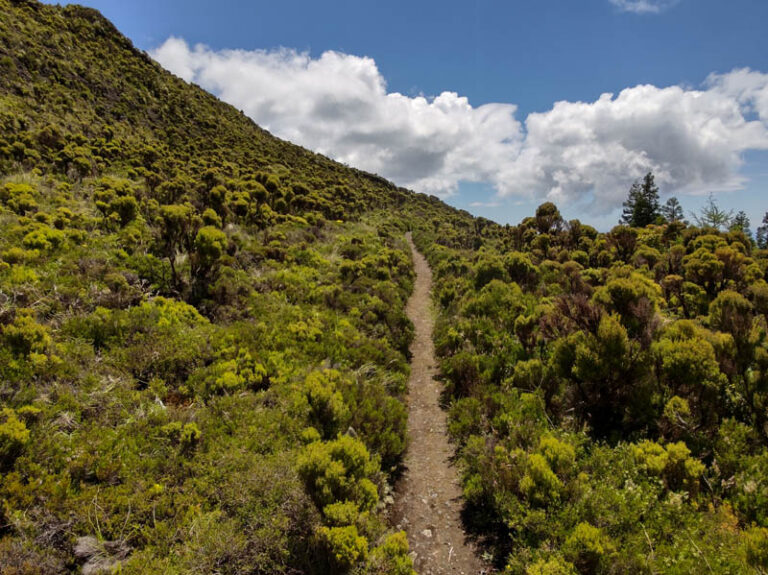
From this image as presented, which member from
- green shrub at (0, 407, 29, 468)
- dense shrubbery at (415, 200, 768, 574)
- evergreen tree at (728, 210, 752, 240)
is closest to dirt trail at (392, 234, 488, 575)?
dense shrubbery at (415, 200, 768, 574)

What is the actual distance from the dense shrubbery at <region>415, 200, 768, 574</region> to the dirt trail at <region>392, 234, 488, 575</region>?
0.37 metres

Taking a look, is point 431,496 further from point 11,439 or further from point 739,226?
point 739,226

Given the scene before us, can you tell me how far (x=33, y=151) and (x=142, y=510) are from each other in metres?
18.1

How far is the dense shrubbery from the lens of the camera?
12.9 feet

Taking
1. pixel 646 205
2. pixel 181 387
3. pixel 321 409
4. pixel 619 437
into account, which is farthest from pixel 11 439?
pixel 646 205

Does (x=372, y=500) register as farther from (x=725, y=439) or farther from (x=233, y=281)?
(x=233, y=281)

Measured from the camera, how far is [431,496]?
5.79 meters

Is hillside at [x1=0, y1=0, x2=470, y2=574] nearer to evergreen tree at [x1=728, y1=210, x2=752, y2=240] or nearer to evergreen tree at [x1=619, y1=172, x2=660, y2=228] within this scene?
evergreen tree at [x1=728, y1=210, x2=752, y2=240]

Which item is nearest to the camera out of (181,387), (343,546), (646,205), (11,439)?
(343,546)

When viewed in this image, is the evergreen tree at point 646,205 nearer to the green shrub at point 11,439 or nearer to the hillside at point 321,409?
the hillside at point 321,409

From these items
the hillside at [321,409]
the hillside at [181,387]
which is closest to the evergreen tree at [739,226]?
the hillside at [321,409]

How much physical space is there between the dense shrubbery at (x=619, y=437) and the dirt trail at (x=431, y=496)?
1.21 ft

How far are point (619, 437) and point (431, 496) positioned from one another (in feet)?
11.2

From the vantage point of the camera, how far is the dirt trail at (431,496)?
470 cm
